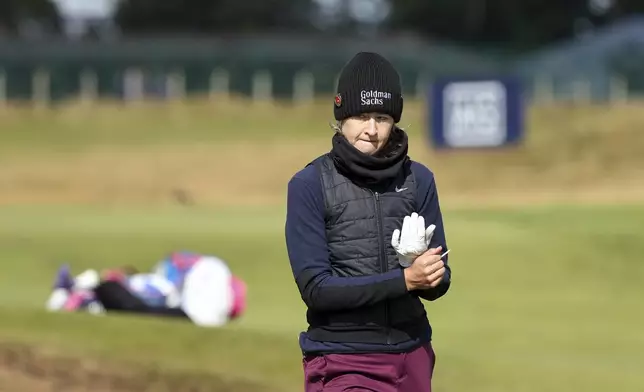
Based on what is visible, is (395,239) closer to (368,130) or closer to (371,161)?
(371,161)

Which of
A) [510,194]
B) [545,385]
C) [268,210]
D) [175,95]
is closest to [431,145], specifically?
[510,194]

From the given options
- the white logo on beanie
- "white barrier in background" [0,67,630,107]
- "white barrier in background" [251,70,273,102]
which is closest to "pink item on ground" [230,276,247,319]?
the white logo on beanie

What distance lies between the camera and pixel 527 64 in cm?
4350

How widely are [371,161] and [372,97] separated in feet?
0.74

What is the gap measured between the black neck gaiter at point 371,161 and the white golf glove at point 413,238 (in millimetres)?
182

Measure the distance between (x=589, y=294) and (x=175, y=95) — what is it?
3056 cm

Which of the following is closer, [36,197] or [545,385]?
[545,385]

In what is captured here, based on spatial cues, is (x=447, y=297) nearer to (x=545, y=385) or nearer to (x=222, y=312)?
(x=222, y=312)

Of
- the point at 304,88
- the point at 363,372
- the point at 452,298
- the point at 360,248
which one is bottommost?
the point at 452,298

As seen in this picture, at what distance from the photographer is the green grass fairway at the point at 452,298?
9.72 metres

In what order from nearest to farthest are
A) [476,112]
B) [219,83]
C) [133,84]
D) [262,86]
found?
1. [476,112]
2. [219,83]
3. [262,86]
4. [133,84]

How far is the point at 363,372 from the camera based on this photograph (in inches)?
171

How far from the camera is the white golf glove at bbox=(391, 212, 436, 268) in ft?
13.6

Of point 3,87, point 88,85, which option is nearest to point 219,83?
point 88,85
